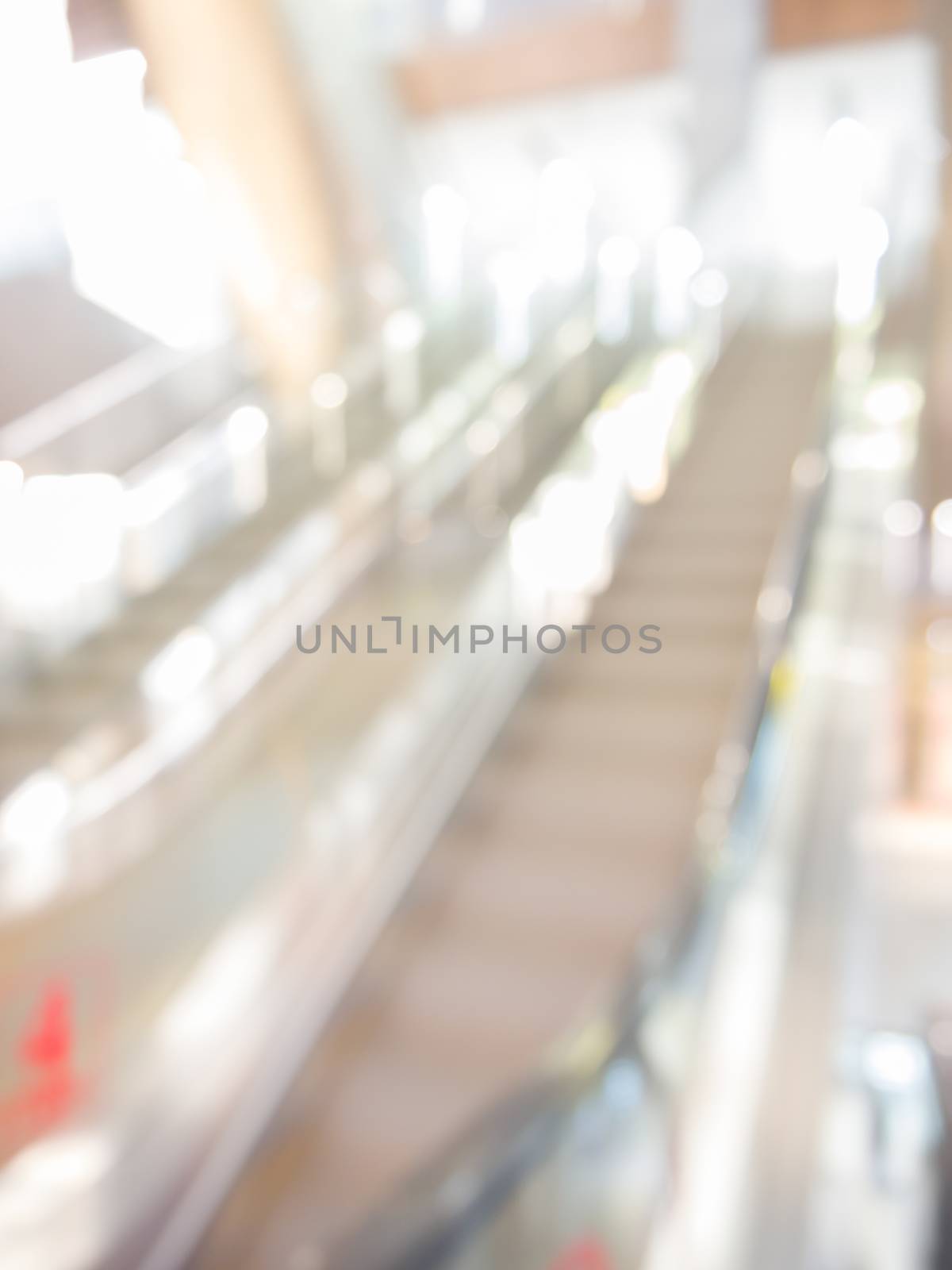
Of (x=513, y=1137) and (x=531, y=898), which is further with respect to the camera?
(x=531, y=898)

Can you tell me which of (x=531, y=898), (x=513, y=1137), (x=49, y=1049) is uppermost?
(x=513, y=1137)

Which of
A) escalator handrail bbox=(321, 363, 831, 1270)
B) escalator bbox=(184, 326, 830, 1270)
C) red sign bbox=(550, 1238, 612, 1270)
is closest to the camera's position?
escalator handrail bbox=(321, 363, 831, 1270)

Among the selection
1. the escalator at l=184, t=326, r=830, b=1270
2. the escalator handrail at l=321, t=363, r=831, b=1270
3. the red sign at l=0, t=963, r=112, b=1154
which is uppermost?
the escalator handrail at l=321, t=363, r=831, b=1270

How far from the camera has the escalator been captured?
3.22m

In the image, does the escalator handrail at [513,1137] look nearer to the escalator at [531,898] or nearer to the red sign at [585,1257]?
the escalator at [531,898]

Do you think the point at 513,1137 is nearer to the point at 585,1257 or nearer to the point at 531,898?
the point at 585,1257

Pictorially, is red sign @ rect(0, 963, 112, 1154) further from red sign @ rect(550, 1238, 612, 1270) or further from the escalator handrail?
red sign @ rect(550, 1238, 612, 1270)

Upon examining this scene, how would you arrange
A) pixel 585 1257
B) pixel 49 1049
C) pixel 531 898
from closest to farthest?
pixel 585 1257
pixel 49 1049
pixel 531 898

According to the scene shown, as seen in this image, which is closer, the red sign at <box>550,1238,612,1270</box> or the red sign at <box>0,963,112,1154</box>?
the red sign at <box>550,1238,612,1270</box>

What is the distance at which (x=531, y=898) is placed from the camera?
4.16 metres

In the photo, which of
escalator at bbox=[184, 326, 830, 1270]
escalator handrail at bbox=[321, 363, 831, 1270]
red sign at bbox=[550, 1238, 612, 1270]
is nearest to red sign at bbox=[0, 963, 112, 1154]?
escalator at bbox=[184, 326, 830, 1270]

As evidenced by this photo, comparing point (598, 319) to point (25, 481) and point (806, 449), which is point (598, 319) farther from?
point (25, 481)

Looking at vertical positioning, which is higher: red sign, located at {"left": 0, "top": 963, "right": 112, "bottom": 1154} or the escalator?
red sign, located at {"left": 0, "top": 963, "right": 112, "bottom": 1154}

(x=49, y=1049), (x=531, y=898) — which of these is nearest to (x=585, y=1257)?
(x=531, y=898)
